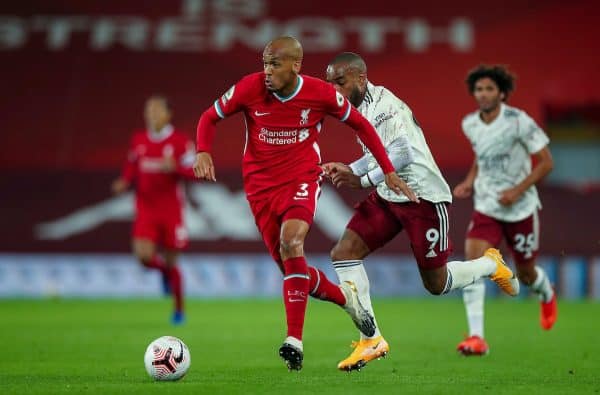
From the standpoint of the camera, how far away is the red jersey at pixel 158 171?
13461 mm

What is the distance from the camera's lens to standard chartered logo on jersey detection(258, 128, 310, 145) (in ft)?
24.2

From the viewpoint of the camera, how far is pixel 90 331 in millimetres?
11453

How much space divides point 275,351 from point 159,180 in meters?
4.83

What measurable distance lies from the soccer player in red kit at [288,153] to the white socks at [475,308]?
1927 mm

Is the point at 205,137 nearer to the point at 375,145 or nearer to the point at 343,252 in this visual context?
the point at 375,145

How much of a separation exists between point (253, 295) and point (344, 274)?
33.2ft

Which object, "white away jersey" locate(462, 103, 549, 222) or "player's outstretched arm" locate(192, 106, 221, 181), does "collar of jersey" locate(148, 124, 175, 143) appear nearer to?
"white away jersey" locate(462, 103, 549, 222)

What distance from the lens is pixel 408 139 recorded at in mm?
7680

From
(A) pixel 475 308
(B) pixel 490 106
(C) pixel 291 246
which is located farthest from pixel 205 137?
(B) pixel 490 106

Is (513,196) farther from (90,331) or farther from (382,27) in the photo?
(382,27)

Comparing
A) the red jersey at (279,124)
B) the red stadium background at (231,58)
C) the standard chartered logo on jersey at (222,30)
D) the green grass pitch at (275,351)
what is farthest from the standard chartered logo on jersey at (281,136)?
the standard chartered logo on jersey at (222,30)

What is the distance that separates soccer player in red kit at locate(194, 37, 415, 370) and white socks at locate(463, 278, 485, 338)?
1927 millimetres

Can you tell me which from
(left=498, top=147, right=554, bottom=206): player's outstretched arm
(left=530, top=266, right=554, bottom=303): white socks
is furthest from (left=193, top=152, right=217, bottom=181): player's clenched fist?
(left=530, top=266, right=554, bottom=303): white socks

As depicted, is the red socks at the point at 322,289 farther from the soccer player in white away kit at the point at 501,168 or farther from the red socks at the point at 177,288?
the red socks at the point at 177,288
